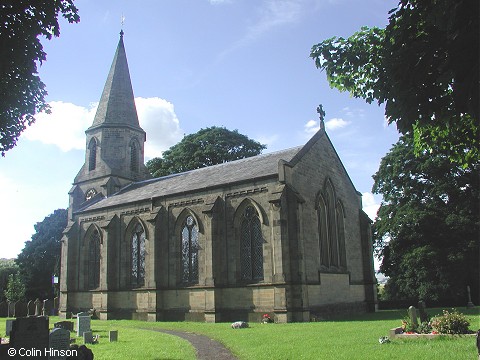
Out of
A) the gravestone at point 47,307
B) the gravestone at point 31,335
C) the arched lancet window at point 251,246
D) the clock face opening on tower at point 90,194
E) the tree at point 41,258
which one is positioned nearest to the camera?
the gravestone at point 31,335

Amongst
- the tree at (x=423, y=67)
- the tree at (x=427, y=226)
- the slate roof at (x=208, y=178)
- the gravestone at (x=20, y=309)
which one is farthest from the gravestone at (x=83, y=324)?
the tree at (x=427, y=226)

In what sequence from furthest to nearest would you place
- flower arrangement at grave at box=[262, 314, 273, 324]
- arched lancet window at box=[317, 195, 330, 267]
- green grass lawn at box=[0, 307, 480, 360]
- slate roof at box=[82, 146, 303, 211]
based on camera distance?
arched lancet window at box=[317, 195, 330, 267] < slate roof at box=[82, 146, 303, 211] < flower arrangement at grave at box=[262, 314, 273, 324] < green grass lawn at box=[0, 307, 480, 360]

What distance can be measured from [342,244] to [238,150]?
24.9 meters

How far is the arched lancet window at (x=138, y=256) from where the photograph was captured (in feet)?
101

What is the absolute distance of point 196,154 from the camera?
2000 inches

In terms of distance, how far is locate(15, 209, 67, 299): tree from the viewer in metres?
51.7

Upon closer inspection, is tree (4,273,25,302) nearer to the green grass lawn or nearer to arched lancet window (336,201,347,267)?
the green grass lawn

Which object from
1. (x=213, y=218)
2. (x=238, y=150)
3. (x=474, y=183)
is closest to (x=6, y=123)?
(x=213, y=218)

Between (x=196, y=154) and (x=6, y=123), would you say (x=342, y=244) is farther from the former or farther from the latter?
(x=196, y=154)

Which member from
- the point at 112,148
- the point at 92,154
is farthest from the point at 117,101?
the point at 92,154

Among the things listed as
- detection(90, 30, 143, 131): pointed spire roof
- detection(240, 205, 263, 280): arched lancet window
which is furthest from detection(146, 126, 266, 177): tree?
detection(240, 205, 263, 280): arched lancet window

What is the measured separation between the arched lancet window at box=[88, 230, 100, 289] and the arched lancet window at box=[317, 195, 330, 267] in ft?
56.5

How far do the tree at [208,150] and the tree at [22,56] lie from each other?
118ft

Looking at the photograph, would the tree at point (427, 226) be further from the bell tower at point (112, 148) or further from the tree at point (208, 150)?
the bell tower at point (112, 148)
